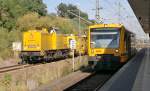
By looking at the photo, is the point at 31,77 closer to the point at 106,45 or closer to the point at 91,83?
the point at 91,83

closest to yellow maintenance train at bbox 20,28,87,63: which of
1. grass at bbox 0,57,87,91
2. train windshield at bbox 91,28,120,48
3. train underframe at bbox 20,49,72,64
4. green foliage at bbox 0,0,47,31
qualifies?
train underframe at bbox 20,49,72,64

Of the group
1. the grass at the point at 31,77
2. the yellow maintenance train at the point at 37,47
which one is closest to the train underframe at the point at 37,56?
the yellow maintenance train at the point at 37,47

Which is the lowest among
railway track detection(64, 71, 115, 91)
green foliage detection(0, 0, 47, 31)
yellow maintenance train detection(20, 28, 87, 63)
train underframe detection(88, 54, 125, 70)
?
railway track detection(64, 71, 115, 91)

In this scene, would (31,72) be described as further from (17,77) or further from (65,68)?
(65,68)

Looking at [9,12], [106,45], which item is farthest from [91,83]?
[9,12]

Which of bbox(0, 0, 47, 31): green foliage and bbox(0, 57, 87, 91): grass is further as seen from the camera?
bbox(0, 0, 47, 31): green foliage

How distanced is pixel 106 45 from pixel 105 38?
A: 1.56ft

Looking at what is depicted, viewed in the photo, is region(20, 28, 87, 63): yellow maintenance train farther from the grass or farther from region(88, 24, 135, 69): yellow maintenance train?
region(88, 24, 135, 69): yellow maintenance train

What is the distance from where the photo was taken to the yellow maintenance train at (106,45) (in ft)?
90.0

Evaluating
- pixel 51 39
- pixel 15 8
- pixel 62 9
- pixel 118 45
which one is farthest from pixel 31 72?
pixel 62 9

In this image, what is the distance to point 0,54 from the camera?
146 ft

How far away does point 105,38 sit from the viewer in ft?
91.2

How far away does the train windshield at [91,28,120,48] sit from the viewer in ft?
91.0

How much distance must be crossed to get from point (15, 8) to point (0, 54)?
19843mm
